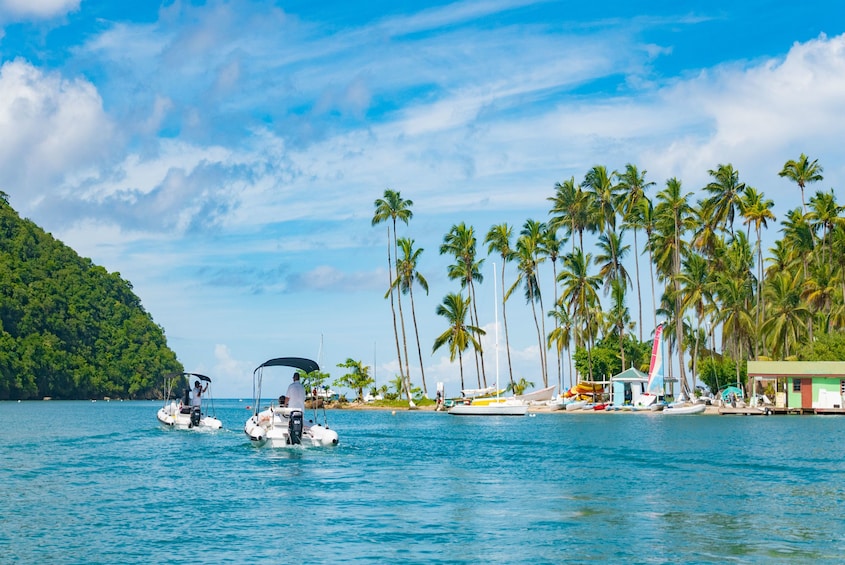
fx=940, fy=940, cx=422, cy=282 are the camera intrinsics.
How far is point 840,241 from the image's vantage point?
91750 mm

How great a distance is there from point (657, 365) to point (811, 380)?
1484 centimetres

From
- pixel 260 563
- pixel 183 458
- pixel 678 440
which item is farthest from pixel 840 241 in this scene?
pixel 260 563

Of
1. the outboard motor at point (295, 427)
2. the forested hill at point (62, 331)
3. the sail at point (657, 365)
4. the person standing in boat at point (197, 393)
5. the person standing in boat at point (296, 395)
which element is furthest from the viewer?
the forested hill at point (62, 331)

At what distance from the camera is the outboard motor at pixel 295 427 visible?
36.9 m

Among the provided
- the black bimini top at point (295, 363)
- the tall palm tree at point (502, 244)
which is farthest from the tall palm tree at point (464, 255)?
the black bimini top at point (295, 363)

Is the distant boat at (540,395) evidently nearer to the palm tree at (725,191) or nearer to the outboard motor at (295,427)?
the palm tree at (725,191)

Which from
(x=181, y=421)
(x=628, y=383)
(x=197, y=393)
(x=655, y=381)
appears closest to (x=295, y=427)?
(x=197, y=393)

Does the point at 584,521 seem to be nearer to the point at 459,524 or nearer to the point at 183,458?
the point at 459,524

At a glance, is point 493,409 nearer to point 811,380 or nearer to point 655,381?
point 655,381

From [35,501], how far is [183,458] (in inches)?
521

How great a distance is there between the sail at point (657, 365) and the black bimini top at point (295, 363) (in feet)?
192

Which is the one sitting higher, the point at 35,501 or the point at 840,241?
the point at 840,241

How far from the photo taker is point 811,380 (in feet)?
269

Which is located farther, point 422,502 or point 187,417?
point 187,417
